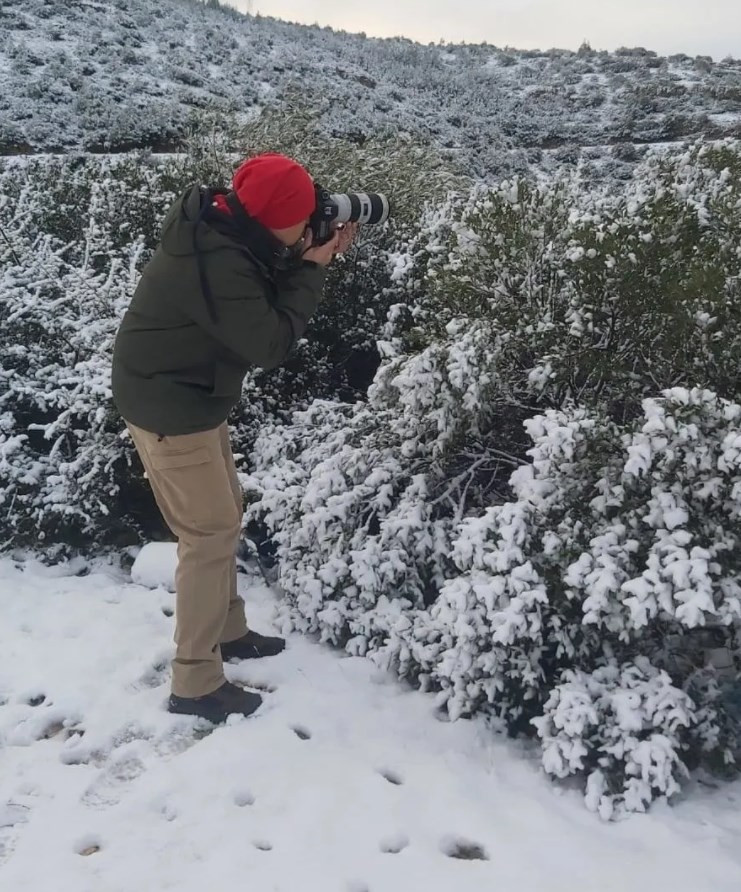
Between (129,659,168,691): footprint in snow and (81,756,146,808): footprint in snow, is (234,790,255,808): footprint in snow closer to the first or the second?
(81,756,146,808): footprint in snow

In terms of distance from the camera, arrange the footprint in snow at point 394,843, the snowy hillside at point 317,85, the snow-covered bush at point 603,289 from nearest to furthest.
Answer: the footprint in snow at point 394,843, the snow-covered bush at point 603,289, the snowy hillside at point 317,85

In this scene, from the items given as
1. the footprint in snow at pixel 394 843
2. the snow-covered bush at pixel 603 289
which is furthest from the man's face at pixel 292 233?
the footprint in snow at pixel 394 843

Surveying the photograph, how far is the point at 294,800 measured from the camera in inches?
93.8

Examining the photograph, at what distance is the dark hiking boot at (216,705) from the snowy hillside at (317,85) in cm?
1436

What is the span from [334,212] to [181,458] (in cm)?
99

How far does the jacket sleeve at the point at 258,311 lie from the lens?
90.4 inches

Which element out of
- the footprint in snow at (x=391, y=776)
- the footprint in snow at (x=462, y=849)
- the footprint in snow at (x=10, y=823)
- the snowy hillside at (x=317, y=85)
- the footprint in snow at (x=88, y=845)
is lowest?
the footprint in snow at (x=10, y=823)

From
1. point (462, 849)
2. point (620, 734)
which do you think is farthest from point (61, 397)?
point (620, 734)

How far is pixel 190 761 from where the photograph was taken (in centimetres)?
255

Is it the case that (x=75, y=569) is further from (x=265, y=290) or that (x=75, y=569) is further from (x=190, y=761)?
(x=265, y=290)

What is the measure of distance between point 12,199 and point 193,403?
14.5 feet

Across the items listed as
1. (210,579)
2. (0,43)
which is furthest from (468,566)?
(0,43)

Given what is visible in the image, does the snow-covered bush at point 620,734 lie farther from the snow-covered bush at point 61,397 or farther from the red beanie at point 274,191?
the snow-covered bush at point 61,397

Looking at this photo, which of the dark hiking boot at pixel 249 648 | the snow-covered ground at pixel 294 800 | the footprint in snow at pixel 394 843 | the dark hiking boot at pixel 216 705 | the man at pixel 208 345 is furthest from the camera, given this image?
the dark hiking boot at pixel 249 648
